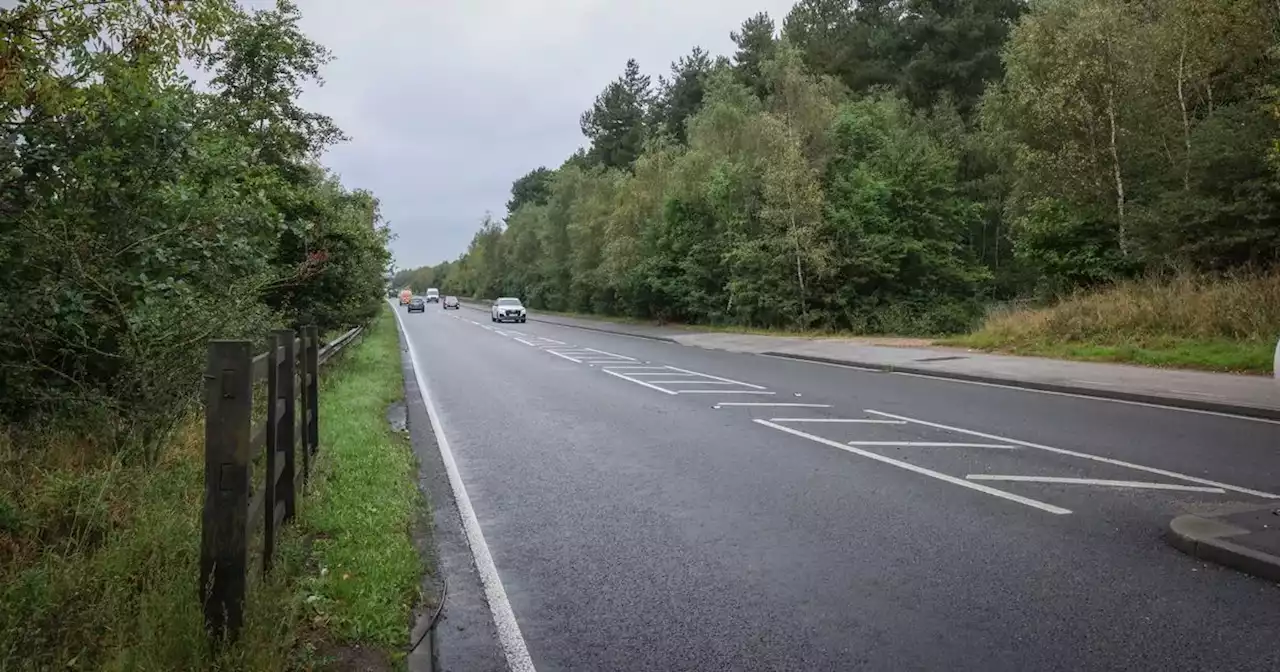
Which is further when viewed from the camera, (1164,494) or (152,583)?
(1164,494)

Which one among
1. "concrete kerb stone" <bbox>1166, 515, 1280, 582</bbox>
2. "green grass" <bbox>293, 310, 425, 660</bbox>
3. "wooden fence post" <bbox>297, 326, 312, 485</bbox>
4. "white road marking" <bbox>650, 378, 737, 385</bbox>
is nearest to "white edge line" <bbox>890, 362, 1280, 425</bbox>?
"white road marking" <bbox>650, 378, 737, 385</bbox>

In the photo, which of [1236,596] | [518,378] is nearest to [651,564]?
[1236,596]

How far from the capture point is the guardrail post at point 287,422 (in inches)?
210

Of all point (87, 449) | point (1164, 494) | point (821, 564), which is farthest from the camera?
point (1164, 494)

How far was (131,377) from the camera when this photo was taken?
262 inches

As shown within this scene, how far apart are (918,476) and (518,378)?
11.7 m

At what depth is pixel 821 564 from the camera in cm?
544

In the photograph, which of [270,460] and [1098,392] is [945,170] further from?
[270,460]

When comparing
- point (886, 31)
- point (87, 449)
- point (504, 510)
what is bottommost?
point (504, 510)

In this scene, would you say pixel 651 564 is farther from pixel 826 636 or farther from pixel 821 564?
pixel 826 636

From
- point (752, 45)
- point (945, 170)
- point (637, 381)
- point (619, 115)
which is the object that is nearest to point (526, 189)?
point (619, 115)

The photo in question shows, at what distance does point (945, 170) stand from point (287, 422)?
127 ft

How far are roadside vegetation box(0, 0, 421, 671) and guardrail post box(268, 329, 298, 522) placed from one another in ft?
0.86

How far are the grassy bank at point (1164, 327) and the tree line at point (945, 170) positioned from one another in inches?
112
